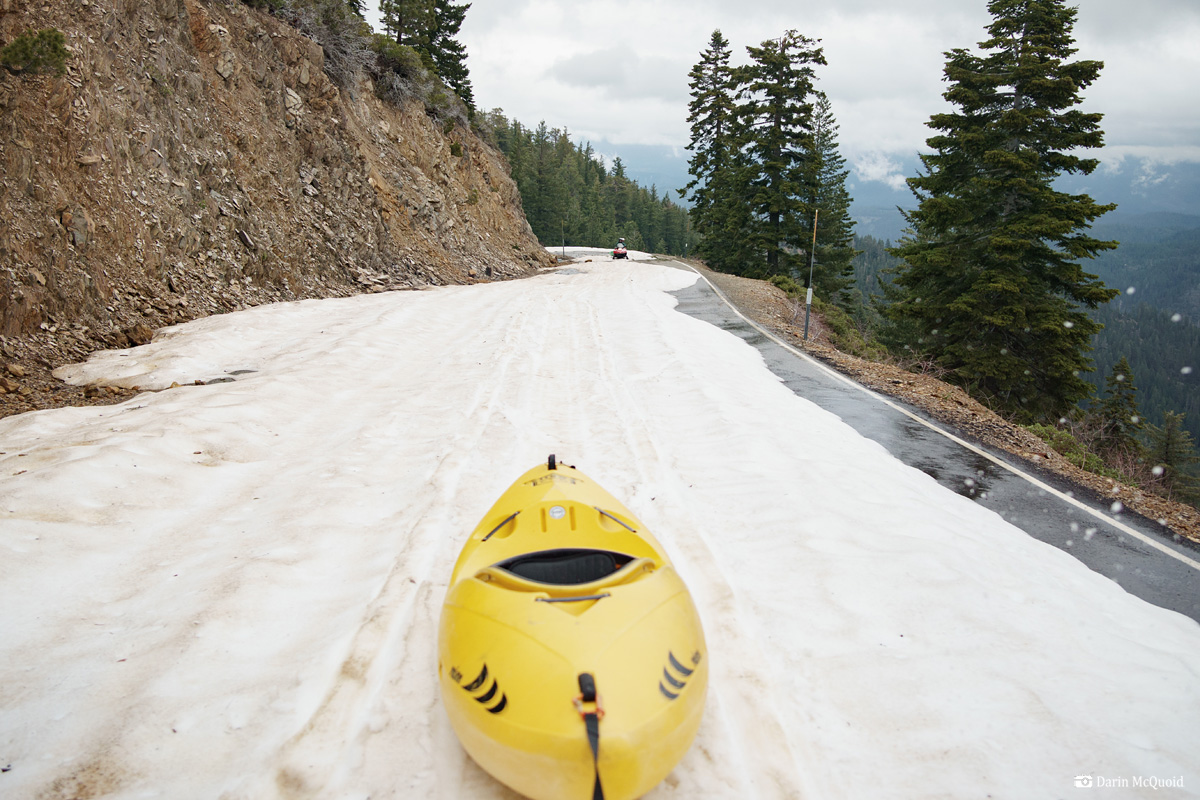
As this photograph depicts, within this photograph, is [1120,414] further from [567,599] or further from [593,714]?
[593,714]

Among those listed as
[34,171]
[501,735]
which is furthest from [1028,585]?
[34,171]

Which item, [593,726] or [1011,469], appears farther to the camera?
[1011,469]

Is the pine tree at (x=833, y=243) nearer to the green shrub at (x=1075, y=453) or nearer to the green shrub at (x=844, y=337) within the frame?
the green shrub at (x=844, y=337)

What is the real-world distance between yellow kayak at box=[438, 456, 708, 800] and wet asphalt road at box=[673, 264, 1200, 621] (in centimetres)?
490

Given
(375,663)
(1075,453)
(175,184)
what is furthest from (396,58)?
(375,663)

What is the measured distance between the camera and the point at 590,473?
20.1ft

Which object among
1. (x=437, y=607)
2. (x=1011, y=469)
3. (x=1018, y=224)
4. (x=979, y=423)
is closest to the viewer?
(x=437, y=607)

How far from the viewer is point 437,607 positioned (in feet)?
12.9

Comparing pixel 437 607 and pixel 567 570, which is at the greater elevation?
pixel 567 570

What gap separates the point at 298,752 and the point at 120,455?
13.1 feet

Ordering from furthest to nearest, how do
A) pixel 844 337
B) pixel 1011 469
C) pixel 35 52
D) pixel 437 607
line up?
pixel 844 337, pixel 35 52, pixel 1011 469, pixel 437 607

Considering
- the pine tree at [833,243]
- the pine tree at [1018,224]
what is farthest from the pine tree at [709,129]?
the pine tree at [1018,224]

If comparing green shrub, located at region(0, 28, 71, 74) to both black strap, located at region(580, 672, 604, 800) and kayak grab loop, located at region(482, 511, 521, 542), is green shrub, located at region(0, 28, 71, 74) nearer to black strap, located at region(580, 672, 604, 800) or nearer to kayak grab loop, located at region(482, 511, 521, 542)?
kayak grab loop, located at region(482, 511, 521, 542)

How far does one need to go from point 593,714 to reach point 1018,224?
17710mm
